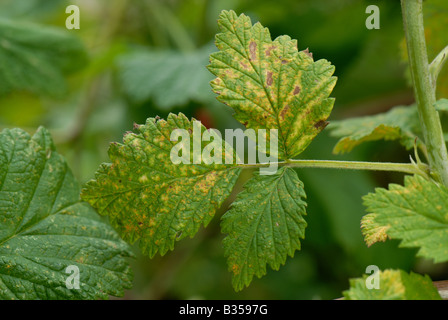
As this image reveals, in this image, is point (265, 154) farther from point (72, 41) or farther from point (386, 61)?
point (386, 61)

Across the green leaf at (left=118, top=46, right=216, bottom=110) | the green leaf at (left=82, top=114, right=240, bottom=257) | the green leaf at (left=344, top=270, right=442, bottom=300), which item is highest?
the green leaf at (left=118, top=46, right=216, bottom=110)

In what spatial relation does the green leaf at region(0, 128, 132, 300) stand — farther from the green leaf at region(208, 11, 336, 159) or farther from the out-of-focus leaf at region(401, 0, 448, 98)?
the out-of-focus leaf at region(401, 0, 448, 98)

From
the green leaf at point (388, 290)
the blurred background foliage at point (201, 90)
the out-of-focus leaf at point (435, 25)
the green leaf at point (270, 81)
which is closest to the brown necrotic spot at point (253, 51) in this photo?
the green leaf at point (270, 81)

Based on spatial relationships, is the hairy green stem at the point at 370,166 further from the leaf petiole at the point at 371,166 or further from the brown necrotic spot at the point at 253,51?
the brown necrotic spot at the point at 253,51

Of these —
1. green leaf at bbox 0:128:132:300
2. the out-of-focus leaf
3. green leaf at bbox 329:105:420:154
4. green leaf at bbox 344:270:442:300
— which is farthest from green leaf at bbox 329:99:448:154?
green leaf at bbox 0:128:132:300

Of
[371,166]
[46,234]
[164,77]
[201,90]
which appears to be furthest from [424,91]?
[164,77]

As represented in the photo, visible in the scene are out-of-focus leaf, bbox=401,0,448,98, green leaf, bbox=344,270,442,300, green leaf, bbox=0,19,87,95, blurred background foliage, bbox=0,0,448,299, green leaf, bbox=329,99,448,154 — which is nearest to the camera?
green leaf, bbox=344,270,442,300
